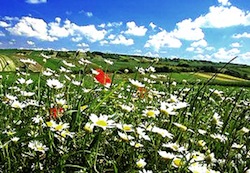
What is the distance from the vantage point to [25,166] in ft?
7.41

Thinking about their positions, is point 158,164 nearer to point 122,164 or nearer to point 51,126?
point 122,164

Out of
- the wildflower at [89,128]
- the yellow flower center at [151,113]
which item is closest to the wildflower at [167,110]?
the yellow flower center at [151,113]

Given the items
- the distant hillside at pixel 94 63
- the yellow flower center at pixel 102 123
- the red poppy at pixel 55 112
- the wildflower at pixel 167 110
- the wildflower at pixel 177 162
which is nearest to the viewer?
the yellow flower center at pixel 102 123

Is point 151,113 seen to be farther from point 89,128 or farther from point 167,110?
point 89,128

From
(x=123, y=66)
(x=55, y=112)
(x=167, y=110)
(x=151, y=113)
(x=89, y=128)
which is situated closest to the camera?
(x=89, y=128)

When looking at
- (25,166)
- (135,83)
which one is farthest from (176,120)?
(25,166)

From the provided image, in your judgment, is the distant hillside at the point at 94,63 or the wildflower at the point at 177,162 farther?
the distant hillside at the point at 94,63

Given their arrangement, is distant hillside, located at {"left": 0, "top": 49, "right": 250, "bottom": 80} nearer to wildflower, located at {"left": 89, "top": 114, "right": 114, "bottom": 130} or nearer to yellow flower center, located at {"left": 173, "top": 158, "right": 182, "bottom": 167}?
yellow flower center, located at {"left": 173, "top": 158, "right": 182, "bottom": 167}

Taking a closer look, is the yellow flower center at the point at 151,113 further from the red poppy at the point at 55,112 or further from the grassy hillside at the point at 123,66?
the red poppy at the point at 55,112

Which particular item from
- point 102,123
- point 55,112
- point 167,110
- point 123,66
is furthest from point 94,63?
Result: point 123,66

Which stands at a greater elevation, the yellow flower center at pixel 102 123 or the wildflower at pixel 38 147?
the yellow flower center at pixel 102 123

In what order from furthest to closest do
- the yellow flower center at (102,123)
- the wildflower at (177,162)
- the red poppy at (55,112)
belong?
the red poppy at (55,112), the wildflower at (177,162), the yellow flower center at (102,123)

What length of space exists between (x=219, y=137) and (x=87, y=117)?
1216mm

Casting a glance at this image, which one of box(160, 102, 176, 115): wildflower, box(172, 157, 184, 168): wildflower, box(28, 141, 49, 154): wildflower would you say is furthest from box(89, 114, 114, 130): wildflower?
box(160, 102, 176, 115): wildflower
